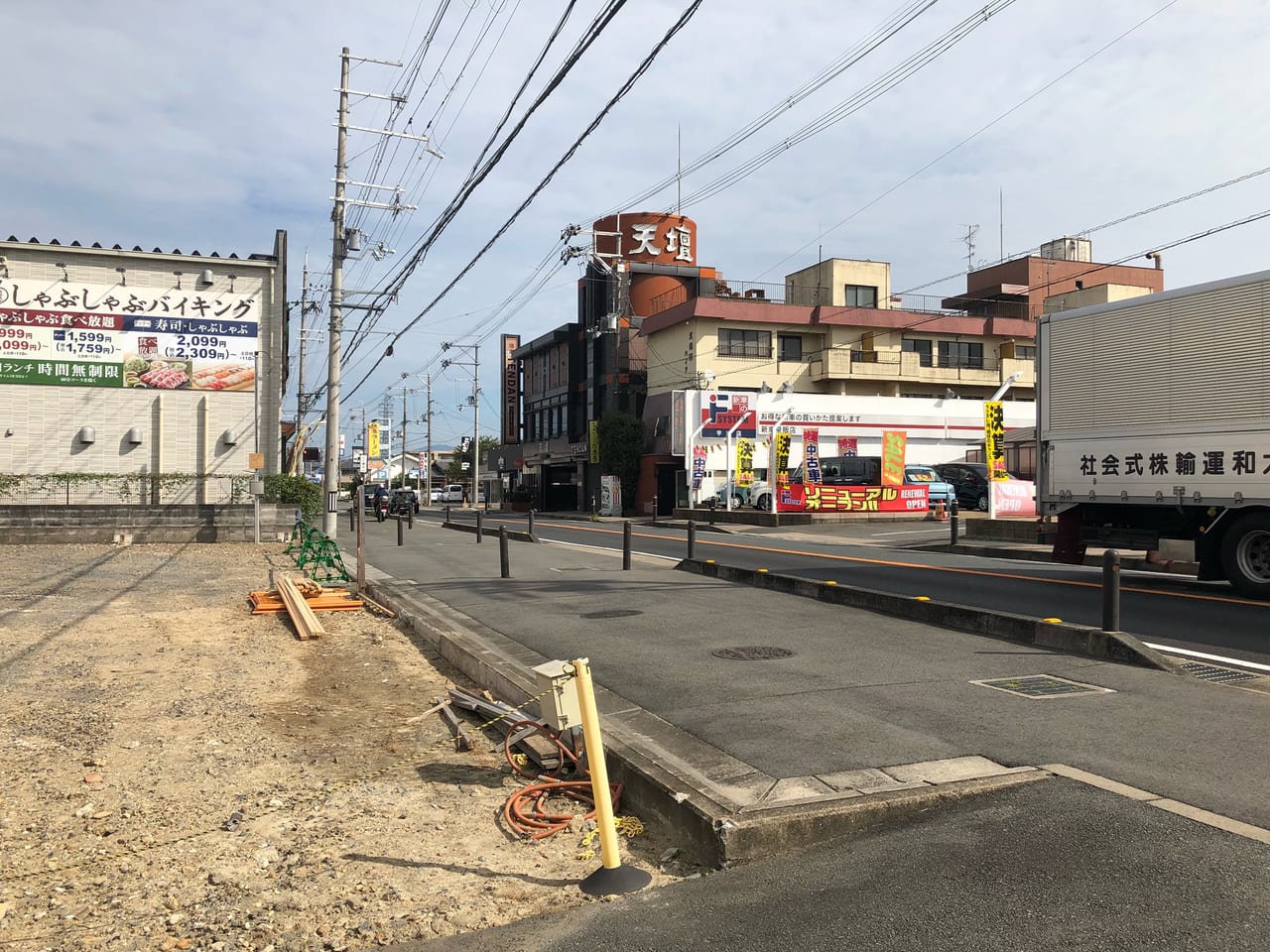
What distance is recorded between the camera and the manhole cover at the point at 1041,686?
7375 millimetres

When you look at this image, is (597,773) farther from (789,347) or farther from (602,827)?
(789,347)

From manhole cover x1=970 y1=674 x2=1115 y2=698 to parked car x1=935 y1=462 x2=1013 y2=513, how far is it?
31.7m

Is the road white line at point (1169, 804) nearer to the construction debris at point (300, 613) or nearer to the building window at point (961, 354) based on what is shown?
the construction debris at point (300, 613)

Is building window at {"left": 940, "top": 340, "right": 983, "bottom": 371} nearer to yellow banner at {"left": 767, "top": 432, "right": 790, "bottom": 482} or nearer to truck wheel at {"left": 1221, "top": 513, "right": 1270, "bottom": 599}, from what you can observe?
yellow banner at {"left": 767, "top": 432, "right": 790, "bottom": 482}

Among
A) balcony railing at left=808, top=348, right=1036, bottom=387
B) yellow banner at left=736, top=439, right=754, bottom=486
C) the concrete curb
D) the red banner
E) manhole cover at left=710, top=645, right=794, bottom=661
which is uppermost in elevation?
balcony railing at left=808, top=348, right=1036, bottom=387

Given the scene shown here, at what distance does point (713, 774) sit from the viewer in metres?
5.55

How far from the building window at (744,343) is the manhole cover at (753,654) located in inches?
1745

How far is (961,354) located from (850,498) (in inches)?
1008

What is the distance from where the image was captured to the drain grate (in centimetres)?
791

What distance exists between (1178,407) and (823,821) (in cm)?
1146

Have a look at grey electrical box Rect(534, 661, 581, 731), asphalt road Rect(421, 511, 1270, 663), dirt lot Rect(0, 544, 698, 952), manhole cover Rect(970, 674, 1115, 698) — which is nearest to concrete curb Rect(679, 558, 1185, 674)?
manhole cover Rect(970, 674, 1115, 698)

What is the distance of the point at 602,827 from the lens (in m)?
4.47

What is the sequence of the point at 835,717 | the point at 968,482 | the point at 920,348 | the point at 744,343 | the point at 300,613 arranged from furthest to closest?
the point at 920,348 < the point at 744,343 < the point at 968,482 < the point at 300,613 < the point at 835,717

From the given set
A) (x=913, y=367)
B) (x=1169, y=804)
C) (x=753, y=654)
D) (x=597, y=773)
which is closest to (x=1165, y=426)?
(x=753, y=654)
